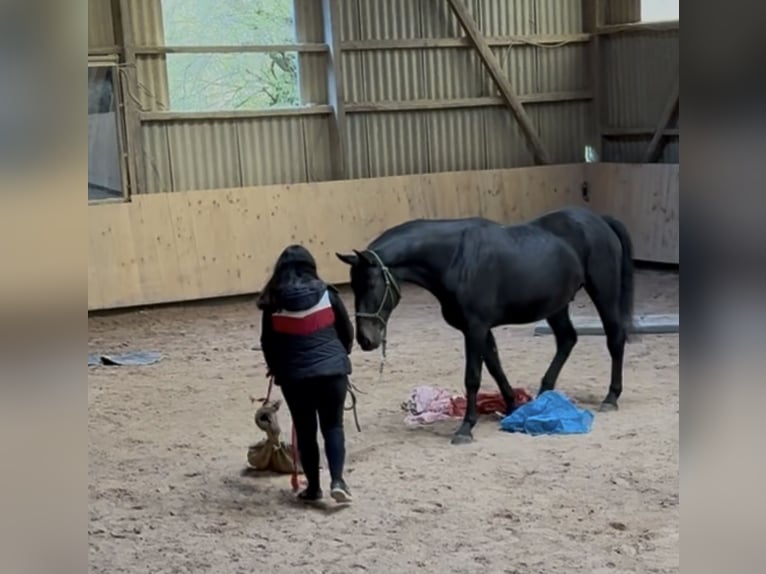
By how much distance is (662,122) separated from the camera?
12.5m

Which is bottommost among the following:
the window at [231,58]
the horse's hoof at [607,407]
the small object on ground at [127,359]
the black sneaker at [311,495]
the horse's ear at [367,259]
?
the small object on ground at [127,359]

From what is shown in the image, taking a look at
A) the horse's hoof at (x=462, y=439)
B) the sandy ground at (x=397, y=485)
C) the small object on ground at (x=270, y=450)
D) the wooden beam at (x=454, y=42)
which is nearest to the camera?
the sandy ground at (x=397, y=485)

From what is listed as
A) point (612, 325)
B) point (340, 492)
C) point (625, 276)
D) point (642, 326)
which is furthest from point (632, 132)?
point (340, 492)

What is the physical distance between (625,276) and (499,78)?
6848 millimetres

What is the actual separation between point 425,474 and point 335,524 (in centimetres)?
82

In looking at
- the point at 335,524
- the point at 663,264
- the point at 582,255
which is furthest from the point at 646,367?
the point at 663,264

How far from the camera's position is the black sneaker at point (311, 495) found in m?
4.97

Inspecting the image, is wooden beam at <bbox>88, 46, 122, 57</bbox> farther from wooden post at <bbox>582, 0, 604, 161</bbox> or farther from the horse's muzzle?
the horse's muzzle

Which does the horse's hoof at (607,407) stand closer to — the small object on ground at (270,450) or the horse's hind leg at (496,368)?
the horse's hind leg at (496,368)

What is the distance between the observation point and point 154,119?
1112cm

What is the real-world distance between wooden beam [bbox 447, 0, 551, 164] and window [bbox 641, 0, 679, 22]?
1.90m

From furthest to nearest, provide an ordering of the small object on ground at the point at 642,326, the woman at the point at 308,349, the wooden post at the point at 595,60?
the wooden post at the point at 595,60 < the small object on ground at the point at 642,326 < the woman at the point at 308,349

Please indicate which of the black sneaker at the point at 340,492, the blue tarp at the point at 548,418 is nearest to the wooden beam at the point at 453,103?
the blue tarp at the point at 548,418

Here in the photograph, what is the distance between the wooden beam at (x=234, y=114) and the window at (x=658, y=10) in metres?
4.23
